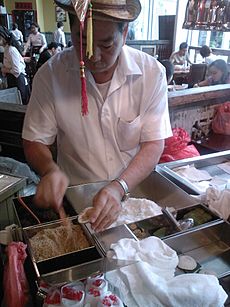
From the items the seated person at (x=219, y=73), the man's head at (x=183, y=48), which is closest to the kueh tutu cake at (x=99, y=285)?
the seated person at (x=219, y=73)

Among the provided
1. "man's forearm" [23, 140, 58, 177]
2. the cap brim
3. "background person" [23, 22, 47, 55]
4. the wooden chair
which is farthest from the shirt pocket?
"background person" [23, 22, 47, 55]

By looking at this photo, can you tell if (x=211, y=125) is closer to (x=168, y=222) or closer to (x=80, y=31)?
(x=168, y=222)

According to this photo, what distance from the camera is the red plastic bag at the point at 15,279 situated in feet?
2.92

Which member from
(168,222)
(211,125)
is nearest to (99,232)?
(168,222)

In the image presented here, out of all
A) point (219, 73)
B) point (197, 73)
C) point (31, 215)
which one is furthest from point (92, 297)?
point (197, 73)

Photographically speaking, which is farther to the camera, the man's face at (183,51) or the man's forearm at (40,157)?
the man's face at (183,51)

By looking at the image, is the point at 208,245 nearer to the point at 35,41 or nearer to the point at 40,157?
the point at 40,157

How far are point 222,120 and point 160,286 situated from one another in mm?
2195

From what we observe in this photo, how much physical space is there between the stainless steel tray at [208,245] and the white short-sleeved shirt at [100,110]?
0.48 meters

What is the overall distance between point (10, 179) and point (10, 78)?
18.8ft

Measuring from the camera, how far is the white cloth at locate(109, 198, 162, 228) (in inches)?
47.8

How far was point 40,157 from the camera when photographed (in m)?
1.31

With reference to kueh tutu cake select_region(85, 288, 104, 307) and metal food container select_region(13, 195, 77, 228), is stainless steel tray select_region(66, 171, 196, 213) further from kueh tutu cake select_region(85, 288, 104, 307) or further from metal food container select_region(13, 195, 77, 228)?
kueh tutu cake select_region(85, 288, 104, 307)

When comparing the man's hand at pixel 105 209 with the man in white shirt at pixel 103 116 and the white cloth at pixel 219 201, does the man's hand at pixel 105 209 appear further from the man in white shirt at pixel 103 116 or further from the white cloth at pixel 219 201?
the white cloth at pixel 219 201
